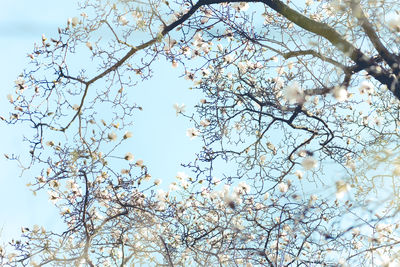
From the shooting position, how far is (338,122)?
4.93 meters

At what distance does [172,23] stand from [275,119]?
66.6 inches

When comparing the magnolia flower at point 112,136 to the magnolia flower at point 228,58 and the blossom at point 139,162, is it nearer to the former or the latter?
the blossom at point 139,162

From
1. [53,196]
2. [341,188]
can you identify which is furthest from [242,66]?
[341,188]

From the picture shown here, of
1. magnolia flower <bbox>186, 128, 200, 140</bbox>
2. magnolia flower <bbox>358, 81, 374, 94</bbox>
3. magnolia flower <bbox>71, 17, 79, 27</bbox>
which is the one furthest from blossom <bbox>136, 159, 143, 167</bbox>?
magnolia flower <bbox>358, 81, 374, 94</bbox>

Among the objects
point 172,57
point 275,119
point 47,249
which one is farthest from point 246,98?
point 47,249

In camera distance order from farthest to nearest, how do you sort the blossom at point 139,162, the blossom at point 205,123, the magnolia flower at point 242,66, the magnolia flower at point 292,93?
the magnolia flower at point 242,66 < the blossom at point 205,123 < the blossom at point 139,162 < the magnolia flower at point 292,93

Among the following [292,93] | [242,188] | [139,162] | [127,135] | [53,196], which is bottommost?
[292,93]

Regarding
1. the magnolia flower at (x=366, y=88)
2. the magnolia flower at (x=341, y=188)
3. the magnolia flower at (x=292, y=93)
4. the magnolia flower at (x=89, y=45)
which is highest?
the magnolia flower at (x=89, y=45)

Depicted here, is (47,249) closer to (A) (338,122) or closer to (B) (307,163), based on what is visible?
(B) (307,163)

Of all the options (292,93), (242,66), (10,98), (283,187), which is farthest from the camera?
(242,66)

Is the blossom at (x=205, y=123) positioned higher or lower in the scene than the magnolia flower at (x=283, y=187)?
higher

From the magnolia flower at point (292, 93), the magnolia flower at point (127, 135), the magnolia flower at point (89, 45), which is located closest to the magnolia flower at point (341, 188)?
the magnolia flower at point (292, 93)

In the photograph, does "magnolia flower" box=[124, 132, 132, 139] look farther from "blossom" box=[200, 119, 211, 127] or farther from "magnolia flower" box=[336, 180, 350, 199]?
"magnolia flower" box=[336, 180, 350, 199]

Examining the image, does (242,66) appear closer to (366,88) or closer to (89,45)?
(366,88)
